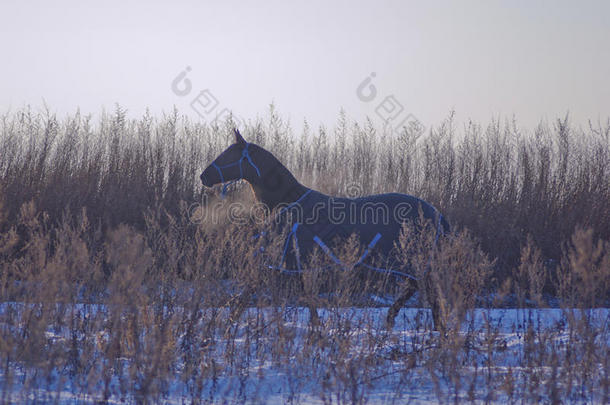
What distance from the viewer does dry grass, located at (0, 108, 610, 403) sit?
313cm

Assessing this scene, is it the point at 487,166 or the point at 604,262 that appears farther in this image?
the point at 487,166

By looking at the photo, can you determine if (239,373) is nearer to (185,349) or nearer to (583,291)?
(185,349)

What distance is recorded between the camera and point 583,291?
3373mm

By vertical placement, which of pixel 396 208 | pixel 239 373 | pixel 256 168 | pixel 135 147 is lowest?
pixel 239 373

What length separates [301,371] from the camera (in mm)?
3373

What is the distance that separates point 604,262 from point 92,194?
23.2 feet

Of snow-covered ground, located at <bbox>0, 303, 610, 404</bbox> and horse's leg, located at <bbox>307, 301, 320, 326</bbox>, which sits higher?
horse's leg, located at <bbox>307, 301, 320, 326</bbox>

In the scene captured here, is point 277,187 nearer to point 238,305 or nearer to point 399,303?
point 238,305

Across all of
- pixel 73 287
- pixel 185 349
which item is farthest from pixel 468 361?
pixel 73 287

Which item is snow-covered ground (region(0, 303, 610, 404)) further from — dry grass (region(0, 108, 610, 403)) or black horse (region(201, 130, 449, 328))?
black horse (region(201, 130, 449, 328))

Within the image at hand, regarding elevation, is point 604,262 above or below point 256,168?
below

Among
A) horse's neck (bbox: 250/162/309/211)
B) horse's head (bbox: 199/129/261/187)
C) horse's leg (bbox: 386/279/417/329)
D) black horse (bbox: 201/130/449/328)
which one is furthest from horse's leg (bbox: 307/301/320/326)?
horse's head (bbox: 199/129/261/187)

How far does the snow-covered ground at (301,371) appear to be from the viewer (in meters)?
2.90

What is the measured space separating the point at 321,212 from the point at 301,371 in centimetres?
181
